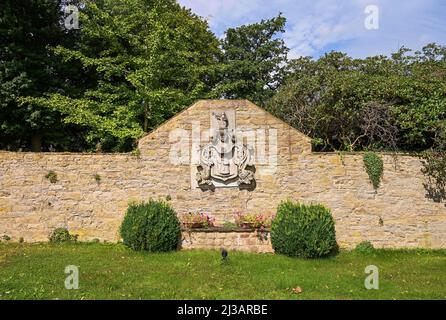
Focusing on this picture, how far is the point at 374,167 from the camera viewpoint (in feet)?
34.1

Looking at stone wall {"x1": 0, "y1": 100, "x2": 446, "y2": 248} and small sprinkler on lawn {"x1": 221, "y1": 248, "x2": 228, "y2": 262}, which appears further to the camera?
stone wall {"x1": 0, "y1": 100, "x2": 446, "y2": 248}

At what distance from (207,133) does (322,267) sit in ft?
15.2

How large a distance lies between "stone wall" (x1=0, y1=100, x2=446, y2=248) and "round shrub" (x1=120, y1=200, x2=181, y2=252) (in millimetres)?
1098

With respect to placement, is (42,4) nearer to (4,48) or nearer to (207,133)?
(4,48)

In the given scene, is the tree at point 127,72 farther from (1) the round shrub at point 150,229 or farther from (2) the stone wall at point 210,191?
(1) the round shrub at point 150,229

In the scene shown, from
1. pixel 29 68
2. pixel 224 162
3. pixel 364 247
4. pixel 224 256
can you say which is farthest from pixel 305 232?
pixel 29 68

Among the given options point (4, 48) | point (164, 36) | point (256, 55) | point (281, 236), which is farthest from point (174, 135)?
point (256, 55)

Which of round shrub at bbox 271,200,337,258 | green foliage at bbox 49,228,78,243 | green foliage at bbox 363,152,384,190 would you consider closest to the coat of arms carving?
round shrub at bbox 271,200,337,258

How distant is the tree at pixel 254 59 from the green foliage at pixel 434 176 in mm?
9943

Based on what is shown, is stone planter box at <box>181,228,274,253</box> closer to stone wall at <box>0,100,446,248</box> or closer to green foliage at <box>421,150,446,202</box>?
stone wall at <box>0,100,446,248</box>

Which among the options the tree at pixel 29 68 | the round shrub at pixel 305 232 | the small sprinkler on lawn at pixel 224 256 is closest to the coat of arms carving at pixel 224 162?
the round shrub at pixel 305 232

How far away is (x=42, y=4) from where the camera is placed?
47.3 ft

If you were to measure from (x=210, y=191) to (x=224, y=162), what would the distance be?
90 centimetres

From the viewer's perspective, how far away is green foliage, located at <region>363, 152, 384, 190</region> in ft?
34.1
